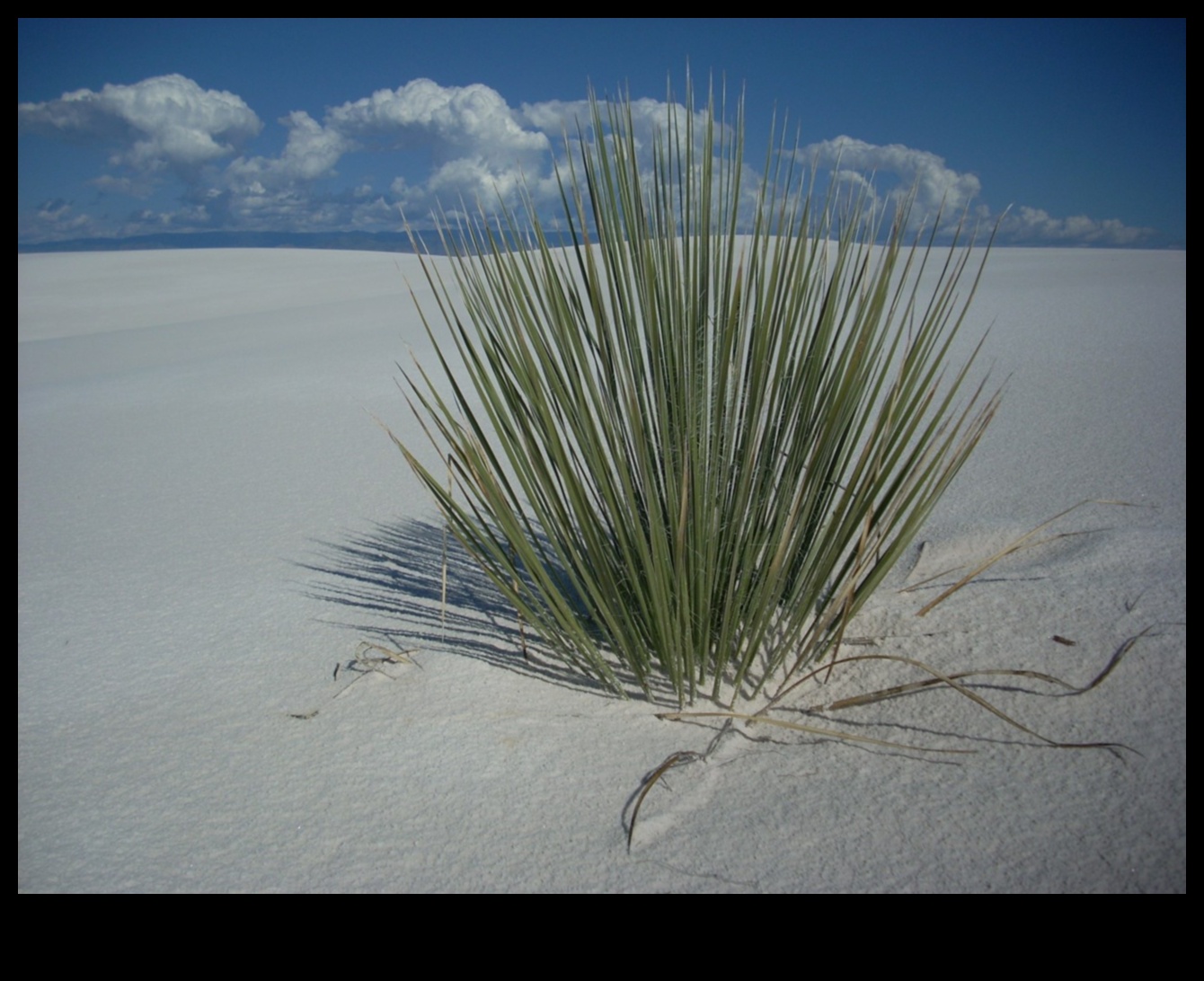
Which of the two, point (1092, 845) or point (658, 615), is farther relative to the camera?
point (658, 615)

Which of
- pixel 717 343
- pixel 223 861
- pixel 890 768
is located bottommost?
pixel 223 861

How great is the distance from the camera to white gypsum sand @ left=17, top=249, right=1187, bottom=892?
145cm

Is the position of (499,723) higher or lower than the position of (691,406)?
lower

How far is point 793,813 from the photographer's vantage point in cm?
152

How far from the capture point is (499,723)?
1.84 m

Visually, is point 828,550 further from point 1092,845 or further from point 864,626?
point 1092,845

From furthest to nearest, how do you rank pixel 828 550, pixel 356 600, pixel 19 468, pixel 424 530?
pixel 19 468 < pixel 424 530 < pixel 356 600 < pixel 828 550

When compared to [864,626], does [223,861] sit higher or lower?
lower

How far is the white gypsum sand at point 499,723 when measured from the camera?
4.76ft

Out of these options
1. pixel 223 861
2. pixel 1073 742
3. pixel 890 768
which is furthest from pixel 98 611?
pixel 1073 742

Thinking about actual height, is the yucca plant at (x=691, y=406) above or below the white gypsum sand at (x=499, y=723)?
above

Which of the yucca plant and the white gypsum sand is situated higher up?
the yucca plant

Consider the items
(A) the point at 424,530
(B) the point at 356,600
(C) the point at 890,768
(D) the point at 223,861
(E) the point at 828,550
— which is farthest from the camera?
(A) the point at 424,530
